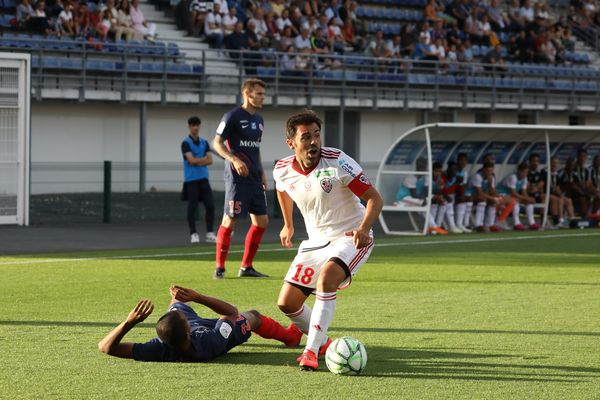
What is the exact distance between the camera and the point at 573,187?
77.5 feet

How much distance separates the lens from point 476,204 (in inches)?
857

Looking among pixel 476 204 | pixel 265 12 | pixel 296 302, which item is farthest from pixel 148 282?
pixel 265 12

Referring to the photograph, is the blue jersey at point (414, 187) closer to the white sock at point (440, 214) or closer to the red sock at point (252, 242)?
the white sock at point (440, 214)

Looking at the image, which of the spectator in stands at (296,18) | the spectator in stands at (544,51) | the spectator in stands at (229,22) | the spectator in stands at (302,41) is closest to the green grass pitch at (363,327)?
the spectator in stands at (229,22)

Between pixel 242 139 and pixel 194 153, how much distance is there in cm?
534

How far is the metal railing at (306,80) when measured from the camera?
25.9m

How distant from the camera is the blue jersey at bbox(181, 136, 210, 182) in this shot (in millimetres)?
18484

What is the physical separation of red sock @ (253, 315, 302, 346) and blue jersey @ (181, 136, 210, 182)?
10.3 meters

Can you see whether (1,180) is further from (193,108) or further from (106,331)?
(106,331)

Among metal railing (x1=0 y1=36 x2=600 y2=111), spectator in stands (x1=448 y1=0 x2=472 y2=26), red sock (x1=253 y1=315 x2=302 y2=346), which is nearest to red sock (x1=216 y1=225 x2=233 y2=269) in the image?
red sock (x1=253 y1=315 x2=302 y2=346)

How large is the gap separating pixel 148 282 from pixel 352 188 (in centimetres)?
540

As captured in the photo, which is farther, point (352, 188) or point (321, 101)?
point (321, 101)

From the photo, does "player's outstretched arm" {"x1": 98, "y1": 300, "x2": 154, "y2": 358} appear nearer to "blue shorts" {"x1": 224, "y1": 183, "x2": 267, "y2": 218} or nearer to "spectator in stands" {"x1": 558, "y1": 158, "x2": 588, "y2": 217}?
"blue shorts" {"x1": 224, "y1": 183, "x2": 267, "y2": 218}

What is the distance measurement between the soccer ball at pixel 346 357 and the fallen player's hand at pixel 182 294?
980mm
